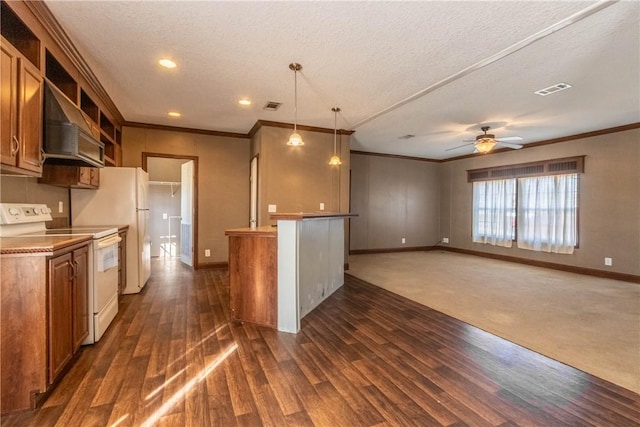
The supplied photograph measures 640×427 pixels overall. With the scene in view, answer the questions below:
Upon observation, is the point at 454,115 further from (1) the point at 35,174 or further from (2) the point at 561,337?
(1) the point at 35,174

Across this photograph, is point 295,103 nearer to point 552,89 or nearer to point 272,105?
Answer: point 272,105

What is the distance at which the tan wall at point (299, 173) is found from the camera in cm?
518

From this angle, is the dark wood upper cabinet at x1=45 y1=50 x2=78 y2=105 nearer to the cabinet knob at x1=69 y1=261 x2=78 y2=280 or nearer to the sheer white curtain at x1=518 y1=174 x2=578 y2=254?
the cabinet knob at x1=69 y1=261 x2=78 y2=280

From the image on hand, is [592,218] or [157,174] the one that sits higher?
[157,174]

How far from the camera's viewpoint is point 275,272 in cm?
302

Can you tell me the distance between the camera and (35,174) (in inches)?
91.4

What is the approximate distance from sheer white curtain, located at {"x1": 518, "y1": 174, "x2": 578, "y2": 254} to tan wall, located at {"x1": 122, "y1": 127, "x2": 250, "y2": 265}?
6.17 metres

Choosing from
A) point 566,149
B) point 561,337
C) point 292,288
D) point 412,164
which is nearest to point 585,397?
point 561,337

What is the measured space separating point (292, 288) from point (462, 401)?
166cm

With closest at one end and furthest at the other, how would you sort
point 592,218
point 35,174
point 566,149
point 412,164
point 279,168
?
point 35,174, point 279,168, point 592,218, point 566,149, point 412,164

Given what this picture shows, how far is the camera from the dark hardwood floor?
1.75m

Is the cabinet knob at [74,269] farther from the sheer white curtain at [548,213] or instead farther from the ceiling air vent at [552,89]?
the sheer white curtain at [548,213]

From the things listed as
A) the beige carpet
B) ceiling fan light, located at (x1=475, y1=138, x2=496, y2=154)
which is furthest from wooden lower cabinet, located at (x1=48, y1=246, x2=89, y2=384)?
ceiling fan light, located at (x1=475, y1=138, x2=496, y2=154)

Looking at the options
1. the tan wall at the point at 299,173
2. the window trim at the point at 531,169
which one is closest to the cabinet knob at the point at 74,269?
the tan wall at the point at 299,173
